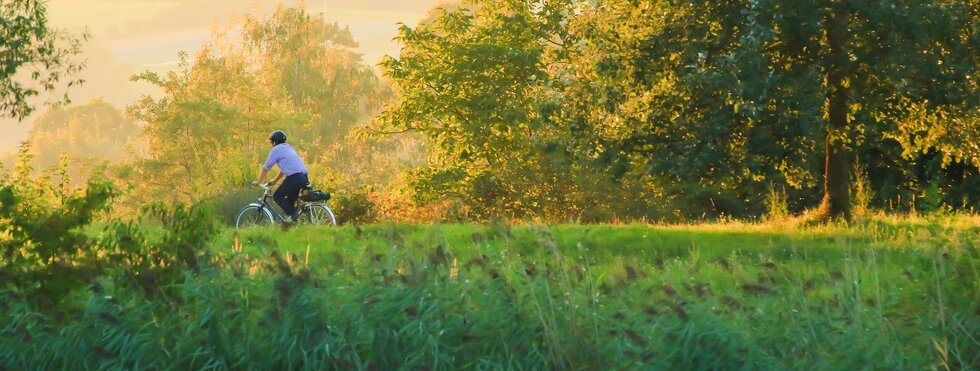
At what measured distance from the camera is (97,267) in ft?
24.6

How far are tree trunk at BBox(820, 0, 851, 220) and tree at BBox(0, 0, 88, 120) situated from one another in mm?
13937

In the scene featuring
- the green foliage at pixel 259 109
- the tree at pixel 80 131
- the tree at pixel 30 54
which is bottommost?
the tree at pixel 80 131

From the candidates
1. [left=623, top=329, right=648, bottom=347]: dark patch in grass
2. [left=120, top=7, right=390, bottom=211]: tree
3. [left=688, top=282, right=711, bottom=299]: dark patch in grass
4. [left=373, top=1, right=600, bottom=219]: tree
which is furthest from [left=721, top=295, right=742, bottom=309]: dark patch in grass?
[left=120, top=7, right=390, bottom=211]: tree

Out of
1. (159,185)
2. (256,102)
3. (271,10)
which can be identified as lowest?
(159,185)

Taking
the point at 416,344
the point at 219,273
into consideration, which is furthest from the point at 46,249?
the point at 416,344

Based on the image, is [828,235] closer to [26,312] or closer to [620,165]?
[620,165]

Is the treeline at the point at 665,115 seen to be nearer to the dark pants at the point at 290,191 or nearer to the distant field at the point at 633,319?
the distant field at the point at 633,319

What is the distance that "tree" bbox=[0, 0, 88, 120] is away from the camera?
21.6m

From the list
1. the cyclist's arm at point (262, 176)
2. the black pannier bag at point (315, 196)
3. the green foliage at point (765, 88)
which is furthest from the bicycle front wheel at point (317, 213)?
the green foliage at point (765, 88)

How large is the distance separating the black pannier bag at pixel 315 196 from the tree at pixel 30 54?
7.30 meters

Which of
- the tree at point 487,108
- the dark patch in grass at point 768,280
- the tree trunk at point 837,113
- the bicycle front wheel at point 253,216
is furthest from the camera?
the tree at point 487,108

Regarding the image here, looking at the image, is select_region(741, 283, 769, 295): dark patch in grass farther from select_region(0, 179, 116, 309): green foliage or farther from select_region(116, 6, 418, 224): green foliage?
select_region(116, 6, 418, 224): green foliage

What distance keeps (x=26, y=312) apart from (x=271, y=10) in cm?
5498

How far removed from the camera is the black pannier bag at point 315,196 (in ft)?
57.9
